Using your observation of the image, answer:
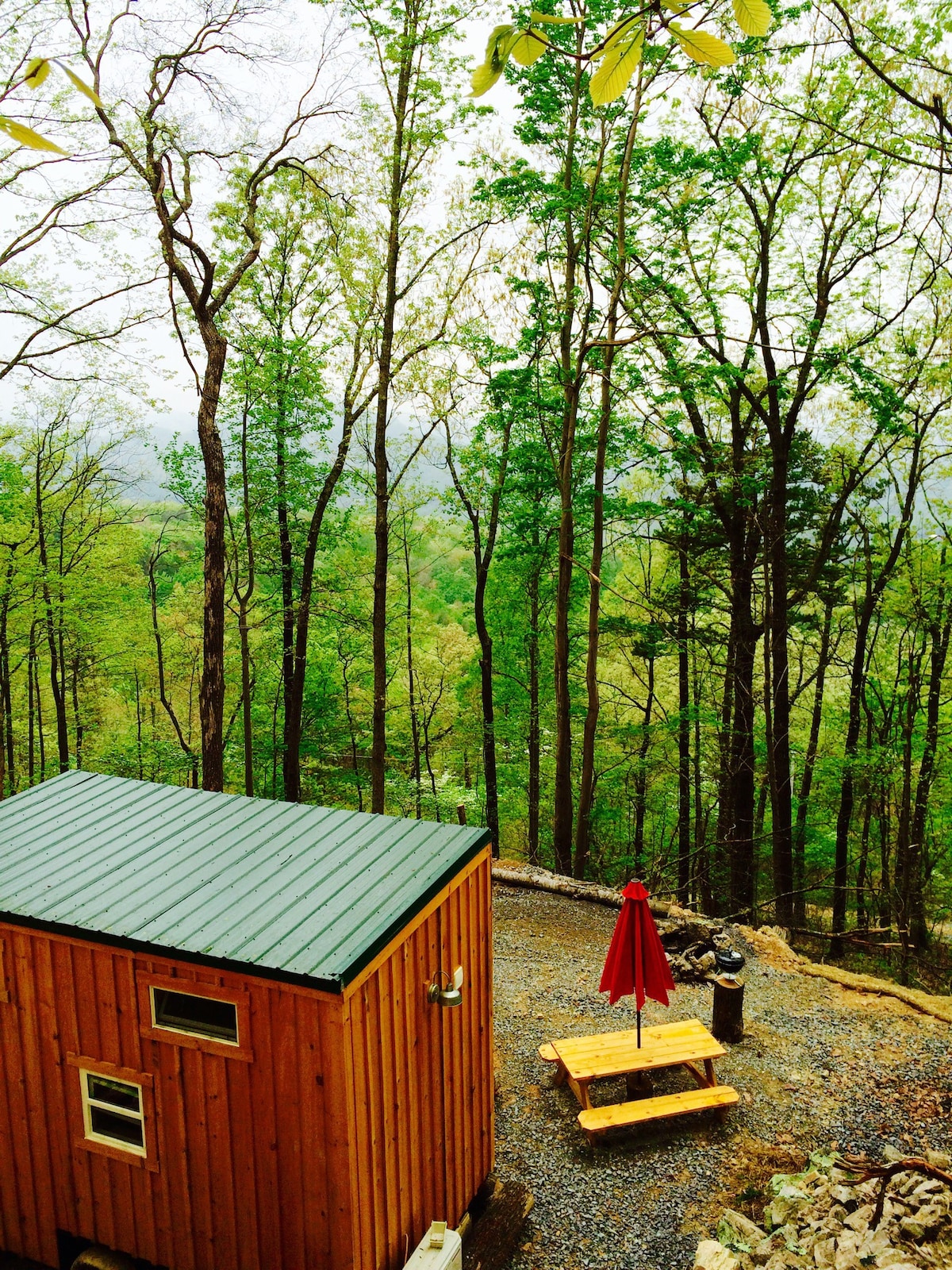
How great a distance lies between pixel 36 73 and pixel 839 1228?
6688mm

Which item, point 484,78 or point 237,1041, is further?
point 237,1041

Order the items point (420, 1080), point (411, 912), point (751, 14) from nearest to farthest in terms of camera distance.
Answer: point (751, 14), point (411, 912), point (420, 1080)

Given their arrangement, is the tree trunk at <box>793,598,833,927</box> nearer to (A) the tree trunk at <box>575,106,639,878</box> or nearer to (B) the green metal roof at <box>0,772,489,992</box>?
(A) the tree trunk at <box>575,106,639,878</box>

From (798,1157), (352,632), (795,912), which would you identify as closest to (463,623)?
(352,632)

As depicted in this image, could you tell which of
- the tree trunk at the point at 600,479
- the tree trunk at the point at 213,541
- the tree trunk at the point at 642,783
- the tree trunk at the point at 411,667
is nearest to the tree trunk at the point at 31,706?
the tree trunk at the point at 213,541

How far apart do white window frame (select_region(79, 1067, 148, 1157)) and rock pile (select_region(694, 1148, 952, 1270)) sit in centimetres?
357

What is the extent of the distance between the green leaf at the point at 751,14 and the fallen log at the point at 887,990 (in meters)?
9.81

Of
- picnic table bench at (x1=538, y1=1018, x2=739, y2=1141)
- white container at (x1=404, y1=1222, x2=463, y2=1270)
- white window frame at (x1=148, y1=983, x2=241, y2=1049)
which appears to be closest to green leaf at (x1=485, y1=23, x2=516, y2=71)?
white window frame at (x1=148, y1=983, x2=241, y2=1049)

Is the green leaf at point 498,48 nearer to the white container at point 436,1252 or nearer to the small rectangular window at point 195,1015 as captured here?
the small rectangular window at point 195,1015

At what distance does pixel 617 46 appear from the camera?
116cm

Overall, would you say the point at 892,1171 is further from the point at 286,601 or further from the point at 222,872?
the point at 286,601

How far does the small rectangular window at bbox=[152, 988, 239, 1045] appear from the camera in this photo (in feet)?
14.8

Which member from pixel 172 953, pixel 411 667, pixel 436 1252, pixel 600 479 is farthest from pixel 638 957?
pixel 411 667

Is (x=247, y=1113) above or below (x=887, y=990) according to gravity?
above
